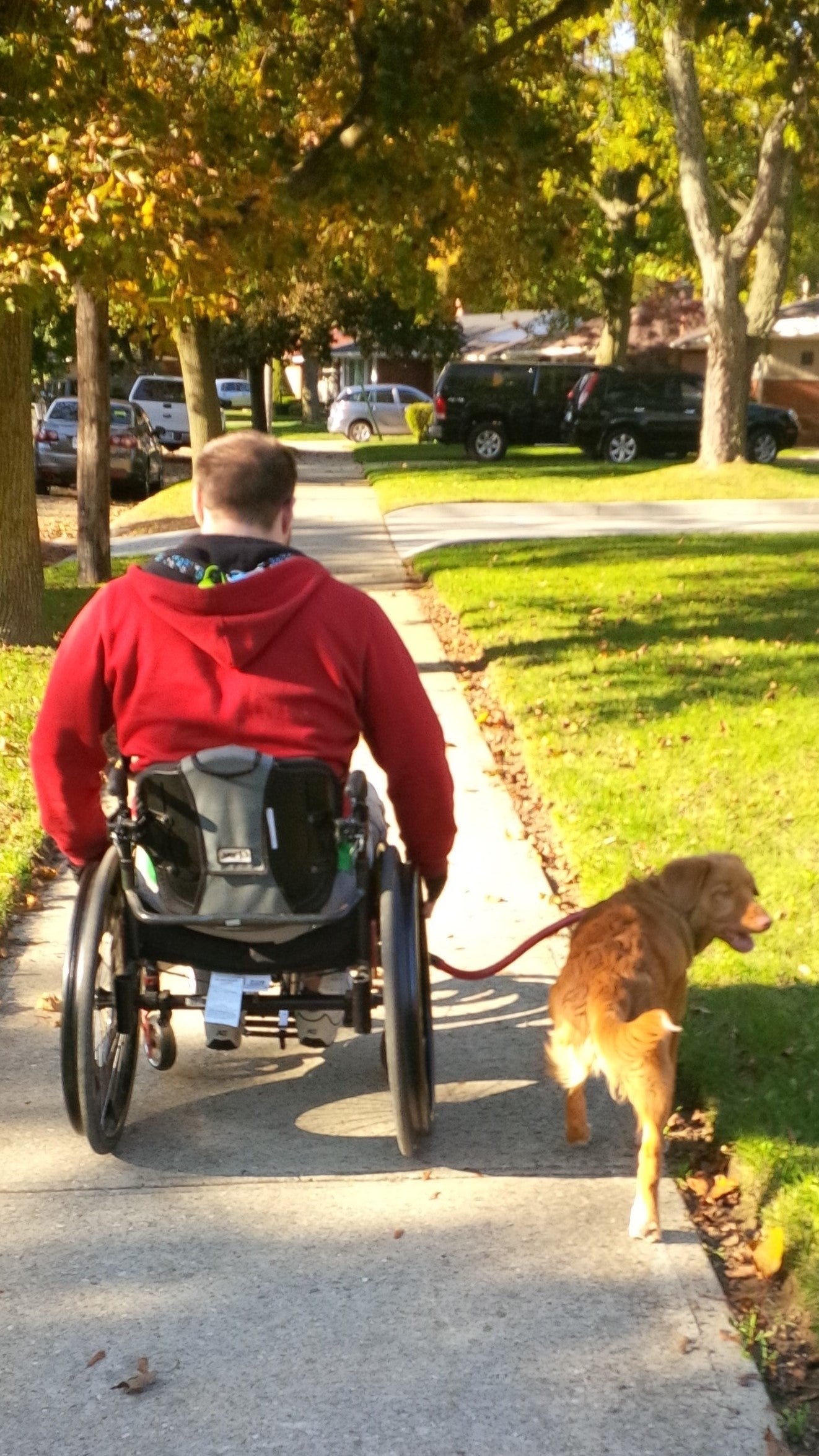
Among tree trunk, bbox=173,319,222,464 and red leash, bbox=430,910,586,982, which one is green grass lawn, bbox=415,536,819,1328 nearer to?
red leash, bbox=430,910,586,982

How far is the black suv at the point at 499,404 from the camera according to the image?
107 ft

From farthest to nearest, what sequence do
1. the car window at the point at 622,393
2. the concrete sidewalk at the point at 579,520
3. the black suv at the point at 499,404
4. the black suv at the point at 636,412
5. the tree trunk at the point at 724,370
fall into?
1. the black suv at the point at 499,404
2. the black suv at the point at 636,412
3. the car window at the point at 622,393
4. the tree trunk at the point at 724,370
5. the concrete sidewalk at the point at 579,520

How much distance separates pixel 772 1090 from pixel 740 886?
0.57 m

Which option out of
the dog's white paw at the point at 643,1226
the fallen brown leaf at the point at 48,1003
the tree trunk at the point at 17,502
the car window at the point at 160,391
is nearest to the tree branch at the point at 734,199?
the car window at the point at 160,391

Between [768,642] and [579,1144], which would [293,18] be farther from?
[579,1144]

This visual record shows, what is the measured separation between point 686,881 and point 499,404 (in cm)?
2946

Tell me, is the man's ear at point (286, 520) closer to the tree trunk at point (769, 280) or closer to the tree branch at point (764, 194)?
the tree branch at point (764, 194)

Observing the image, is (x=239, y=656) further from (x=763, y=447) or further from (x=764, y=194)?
(x=763, y=447)

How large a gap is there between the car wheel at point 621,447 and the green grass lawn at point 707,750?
1612cm

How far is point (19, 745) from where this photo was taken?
833 centimetres

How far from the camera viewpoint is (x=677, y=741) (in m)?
8.07

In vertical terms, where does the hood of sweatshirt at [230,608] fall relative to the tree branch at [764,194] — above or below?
below

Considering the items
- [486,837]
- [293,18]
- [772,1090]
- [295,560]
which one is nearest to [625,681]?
[486,837]

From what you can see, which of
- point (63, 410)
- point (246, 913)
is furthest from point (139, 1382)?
point (63, 410)
